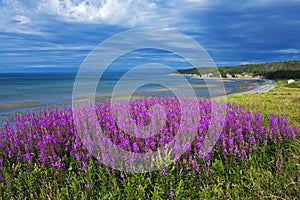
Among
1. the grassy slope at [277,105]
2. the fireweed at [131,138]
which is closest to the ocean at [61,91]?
the fireweed at [131,138]

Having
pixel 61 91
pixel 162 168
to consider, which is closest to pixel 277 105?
pixel 162 168

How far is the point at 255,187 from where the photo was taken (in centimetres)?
441

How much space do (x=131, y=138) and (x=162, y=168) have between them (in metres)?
0.96

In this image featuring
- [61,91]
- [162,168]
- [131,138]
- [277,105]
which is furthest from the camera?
[61,91]

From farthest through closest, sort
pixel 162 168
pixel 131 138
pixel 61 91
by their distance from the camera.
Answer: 1. pixel 61 91
2. pixel 131 138
3. pixel 162 168

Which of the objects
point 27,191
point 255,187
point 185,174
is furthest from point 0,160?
point 255,187

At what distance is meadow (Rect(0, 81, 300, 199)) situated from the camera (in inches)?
171

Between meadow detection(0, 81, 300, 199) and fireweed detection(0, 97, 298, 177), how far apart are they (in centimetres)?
2

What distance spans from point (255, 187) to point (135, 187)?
1.89 m

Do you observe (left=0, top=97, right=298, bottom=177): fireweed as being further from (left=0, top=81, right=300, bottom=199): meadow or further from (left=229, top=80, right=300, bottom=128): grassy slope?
(left=229, top=80, right=300, bottom=128): grassy slope

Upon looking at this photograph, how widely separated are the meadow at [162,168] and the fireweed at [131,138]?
0.02m

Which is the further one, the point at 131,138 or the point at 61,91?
the point at 61,91

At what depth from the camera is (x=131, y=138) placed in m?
5.20

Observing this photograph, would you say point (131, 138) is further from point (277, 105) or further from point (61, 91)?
point (61, 91)
